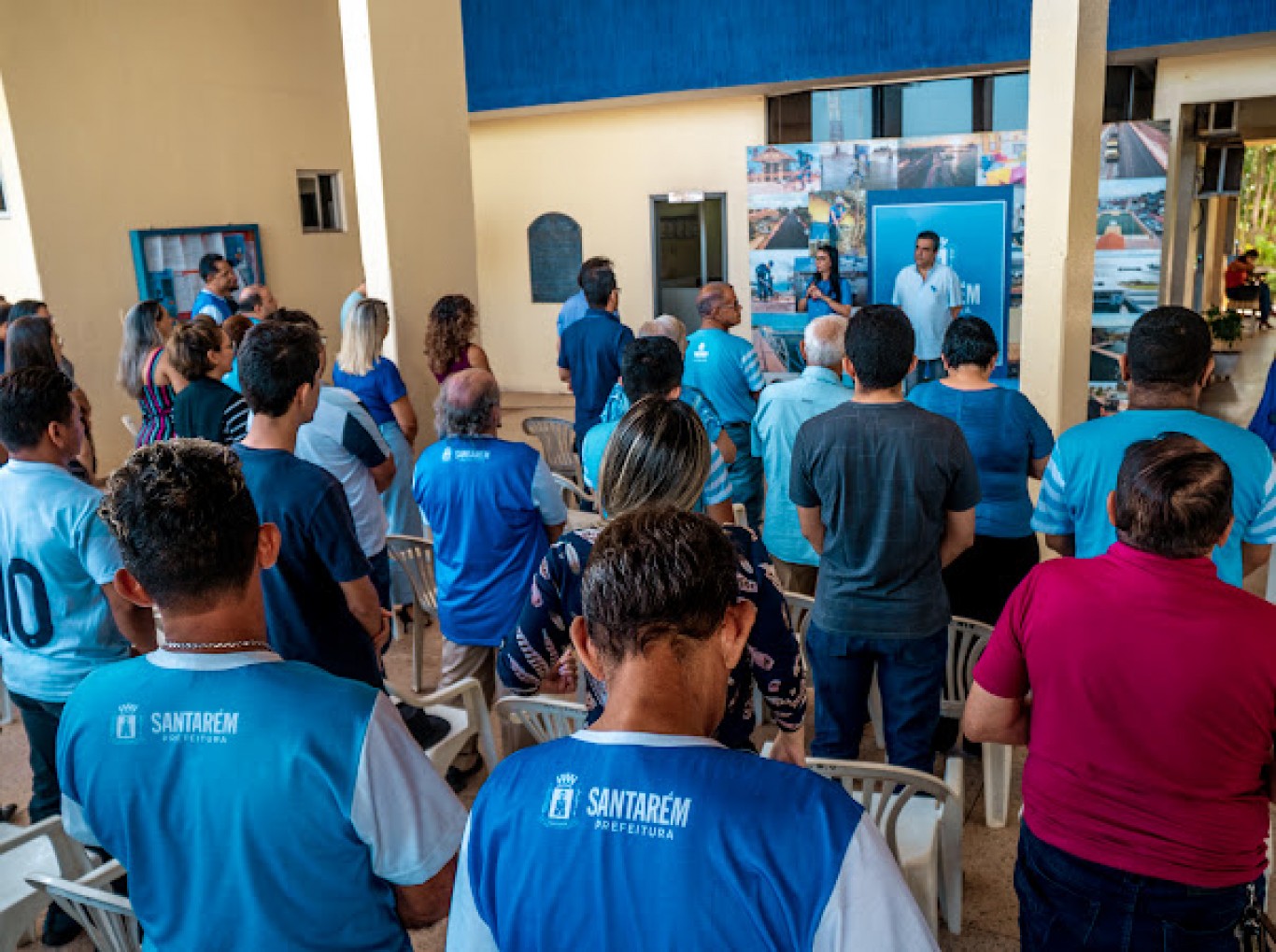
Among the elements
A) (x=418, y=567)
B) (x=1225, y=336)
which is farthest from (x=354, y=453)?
(x=1225, y=336)

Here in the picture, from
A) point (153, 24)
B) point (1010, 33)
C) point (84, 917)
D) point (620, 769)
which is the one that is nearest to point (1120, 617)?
point (620, 769)

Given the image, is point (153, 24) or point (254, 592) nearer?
point (254, 592)

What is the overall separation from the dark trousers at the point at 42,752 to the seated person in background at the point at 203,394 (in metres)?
1.22

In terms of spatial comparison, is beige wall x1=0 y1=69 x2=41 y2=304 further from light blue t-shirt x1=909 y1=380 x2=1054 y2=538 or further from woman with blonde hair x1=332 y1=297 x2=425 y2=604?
light blue t-shirt x1=909 y1=380 x2=1054 y2=538

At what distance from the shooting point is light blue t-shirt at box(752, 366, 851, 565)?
3.70 m

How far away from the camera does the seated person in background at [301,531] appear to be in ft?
8.26

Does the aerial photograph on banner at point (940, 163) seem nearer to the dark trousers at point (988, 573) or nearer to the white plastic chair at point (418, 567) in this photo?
the dark trousers at point (988, 573)

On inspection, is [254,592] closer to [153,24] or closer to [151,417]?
[151,417]

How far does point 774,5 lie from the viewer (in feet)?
28.4

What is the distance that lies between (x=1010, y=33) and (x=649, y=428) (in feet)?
23.2

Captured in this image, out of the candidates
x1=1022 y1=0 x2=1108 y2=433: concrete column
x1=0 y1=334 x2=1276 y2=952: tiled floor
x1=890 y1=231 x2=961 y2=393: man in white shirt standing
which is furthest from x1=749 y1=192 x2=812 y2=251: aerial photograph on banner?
x1=0 y1=334 x2=1276 y2=952: tiled floor

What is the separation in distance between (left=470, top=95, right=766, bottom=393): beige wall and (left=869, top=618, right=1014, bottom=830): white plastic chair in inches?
301

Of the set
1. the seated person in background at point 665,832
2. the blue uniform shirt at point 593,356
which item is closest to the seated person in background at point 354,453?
the blue uniform shirt at point 593,356

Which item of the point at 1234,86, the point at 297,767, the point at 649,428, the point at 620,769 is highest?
the point at 1234,86
